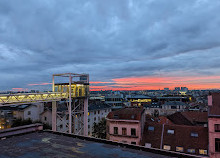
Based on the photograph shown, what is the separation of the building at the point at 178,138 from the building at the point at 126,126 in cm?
239

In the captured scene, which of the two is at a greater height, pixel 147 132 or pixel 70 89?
pixel 70 89

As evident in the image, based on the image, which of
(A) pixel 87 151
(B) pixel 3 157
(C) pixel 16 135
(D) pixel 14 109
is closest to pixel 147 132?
(A) pixel 87 151

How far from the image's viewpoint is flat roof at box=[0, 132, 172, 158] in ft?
46.2

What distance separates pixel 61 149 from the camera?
15.4 meters

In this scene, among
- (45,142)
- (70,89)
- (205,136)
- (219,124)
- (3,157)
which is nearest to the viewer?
(3,157)

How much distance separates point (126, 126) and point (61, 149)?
2099 centimetres

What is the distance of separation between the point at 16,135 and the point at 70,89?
44.4ft

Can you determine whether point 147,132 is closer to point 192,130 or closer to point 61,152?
point 192,130

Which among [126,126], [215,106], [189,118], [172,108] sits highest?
[215,106]

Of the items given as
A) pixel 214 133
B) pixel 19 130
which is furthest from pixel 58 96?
pixel 214 133

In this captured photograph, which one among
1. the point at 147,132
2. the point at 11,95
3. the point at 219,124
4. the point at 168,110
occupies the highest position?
the point at 11,95

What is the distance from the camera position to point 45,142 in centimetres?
1788

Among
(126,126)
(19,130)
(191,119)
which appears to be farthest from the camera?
(191,119)

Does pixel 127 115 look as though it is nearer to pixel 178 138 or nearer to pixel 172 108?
pixel 178 138
